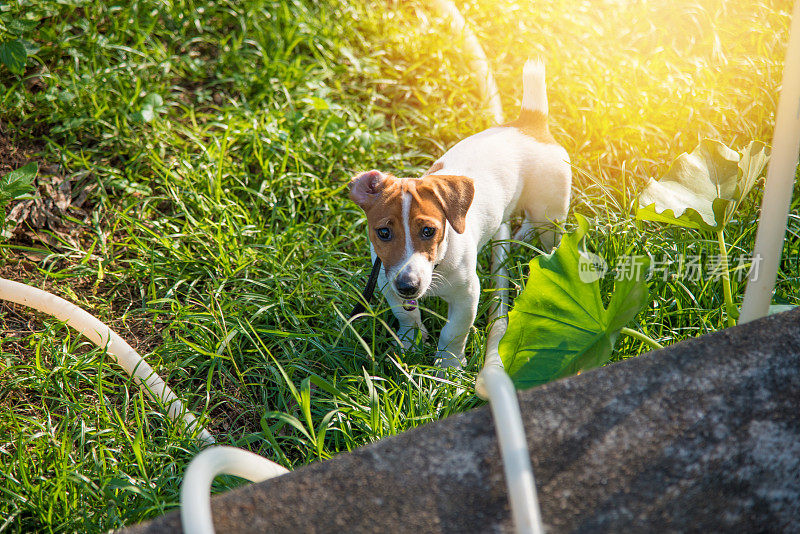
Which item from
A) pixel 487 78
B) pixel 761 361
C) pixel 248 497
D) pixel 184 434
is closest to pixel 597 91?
pixel 487 78

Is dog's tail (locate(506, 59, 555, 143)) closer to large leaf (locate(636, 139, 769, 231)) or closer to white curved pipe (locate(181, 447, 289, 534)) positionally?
large leaf (locate(636, 139, 769, 231))

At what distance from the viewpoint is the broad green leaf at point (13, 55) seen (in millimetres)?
3141

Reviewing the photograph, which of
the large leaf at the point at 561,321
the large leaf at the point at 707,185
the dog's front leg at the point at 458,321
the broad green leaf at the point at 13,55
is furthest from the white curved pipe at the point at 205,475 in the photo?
the broad green leaf at the point at 13,55

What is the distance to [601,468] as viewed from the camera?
50.8 inches

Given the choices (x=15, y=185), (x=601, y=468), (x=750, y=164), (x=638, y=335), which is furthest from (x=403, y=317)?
(x=15, y=185)

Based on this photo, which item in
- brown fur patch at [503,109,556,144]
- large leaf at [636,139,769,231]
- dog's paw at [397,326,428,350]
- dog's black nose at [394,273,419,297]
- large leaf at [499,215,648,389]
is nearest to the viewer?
large leaf at [499,215,648,389]

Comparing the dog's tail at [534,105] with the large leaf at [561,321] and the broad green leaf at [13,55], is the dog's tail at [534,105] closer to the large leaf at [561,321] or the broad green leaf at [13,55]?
the large leaf at [561,321]

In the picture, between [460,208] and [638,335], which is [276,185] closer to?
[460,208]

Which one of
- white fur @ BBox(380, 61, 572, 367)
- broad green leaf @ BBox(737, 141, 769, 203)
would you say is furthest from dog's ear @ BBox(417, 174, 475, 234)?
broad green leaf @ BBox(737, 141, 769, 203)

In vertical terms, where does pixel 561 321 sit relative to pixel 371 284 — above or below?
above

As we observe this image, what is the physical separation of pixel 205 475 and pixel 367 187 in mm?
1472

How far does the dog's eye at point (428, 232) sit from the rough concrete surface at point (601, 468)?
1032mm

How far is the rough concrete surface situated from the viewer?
123 centimetres

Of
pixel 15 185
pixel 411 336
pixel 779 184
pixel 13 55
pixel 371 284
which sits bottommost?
pixel 411 336
